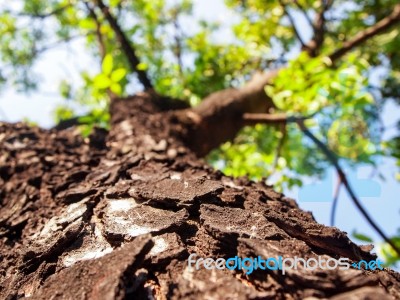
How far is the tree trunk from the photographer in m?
0.67

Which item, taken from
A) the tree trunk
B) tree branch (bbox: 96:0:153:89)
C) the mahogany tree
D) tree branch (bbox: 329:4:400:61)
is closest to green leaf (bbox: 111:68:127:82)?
the mahogany tree

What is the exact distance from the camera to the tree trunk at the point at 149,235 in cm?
67

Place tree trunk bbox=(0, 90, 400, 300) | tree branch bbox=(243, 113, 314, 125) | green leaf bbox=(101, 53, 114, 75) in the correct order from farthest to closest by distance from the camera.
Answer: tree branch bbox=(243, 113, 314, 125), green leaf bbox=(101, 53, 114, 75), tree trunk bbox=(0, 90, 400, 300)

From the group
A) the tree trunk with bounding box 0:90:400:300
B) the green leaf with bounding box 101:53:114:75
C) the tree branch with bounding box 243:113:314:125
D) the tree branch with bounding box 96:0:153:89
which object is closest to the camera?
the tree trunk with bounding box 0:90:400:300

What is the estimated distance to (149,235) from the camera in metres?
0.75

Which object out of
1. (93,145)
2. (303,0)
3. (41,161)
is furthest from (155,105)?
(303,0)

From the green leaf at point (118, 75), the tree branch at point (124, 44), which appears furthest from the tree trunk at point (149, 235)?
the tree branch at point (124, 44)

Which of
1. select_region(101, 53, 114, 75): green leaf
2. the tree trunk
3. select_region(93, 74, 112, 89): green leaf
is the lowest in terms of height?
the tree trunk

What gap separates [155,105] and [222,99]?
1.98 feet

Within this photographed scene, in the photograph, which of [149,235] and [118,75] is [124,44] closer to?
[118,75]

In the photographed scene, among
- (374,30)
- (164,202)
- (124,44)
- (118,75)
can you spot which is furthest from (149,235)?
(374,30)

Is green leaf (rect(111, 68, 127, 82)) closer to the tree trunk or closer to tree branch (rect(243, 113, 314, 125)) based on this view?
the tree trunk

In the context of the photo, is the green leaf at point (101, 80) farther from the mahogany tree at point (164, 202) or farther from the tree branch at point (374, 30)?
the tree branch at point (374, 30)

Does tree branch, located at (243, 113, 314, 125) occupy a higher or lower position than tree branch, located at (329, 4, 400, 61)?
lower
